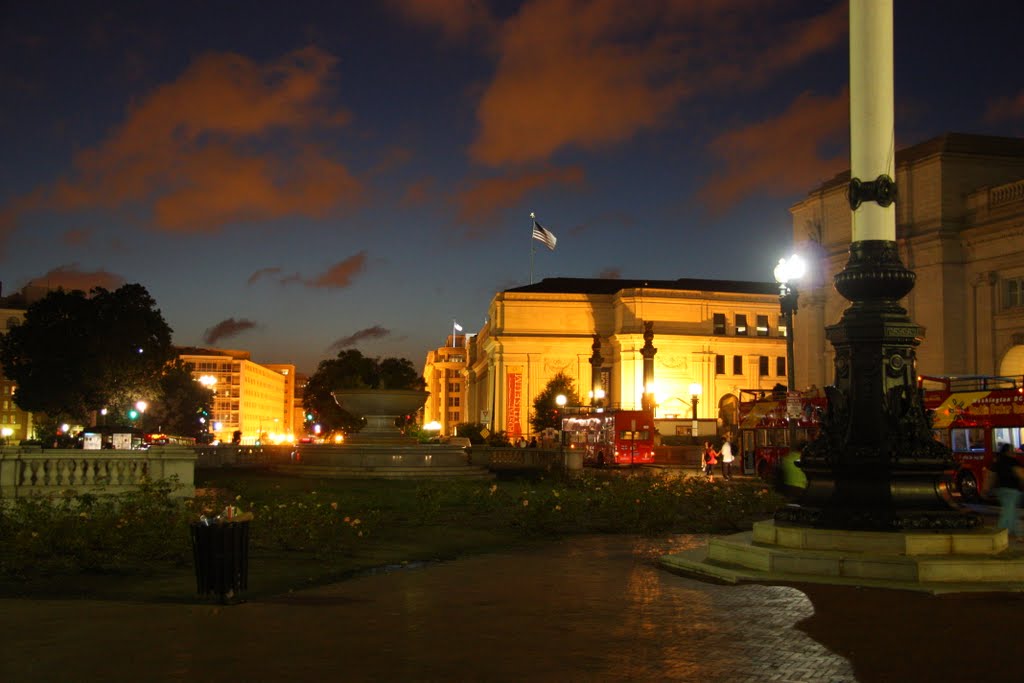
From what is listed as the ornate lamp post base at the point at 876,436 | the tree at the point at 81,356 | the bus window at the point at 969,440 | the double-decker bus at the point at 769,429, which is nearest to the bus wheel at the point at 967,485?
the bus window at the point at 969,440

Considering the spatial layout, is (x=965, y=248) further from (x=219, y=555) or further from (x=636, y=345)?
(x=219, y=555)

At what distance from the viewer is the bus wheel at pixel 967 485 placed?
30.7m

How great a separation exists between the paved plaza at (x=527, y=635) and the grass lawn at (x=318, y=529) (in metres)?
1.42

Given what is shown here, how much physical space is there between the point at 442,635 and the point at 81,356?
6421 cm

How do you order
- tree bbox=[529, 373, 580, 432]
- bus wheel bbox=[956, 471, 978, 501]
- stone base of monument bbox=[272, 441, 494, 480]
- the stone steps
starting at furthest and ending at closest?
tree bbox=[529, 373, 580, 432] → stone base of monument bbox=[272, 441, 494, 480] → the stone steps → bus wheel bbox=[956, 471, 978, 501]

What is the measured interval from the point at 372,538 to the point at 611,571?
5.02 meters

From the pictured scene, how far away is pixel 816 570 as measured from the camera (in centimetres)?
1227

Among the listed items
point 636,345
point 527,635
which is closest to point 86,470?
point 527,635

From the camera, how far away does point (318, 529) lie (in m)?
15.8

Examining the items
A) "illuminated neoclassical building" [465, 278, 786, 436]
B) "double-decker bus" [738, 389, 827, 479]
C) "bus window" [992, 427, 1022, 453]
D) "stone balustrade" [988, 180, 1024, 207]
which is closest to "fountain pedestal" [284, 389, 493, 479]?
"double-decker bus" [738, 389, 827, 479]

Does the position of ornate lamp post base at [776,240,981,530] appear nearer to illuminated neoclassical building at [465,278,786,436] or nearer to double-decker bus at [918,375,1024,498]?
double-decker bus at [918,375,1024,498]

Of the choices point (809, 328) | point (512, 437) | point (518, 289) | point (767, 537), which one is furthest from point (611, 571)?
point (518, 289)

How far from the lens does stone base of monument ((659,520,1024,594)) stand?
11.7 m

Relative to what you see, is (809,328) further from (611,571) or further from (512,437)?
(611,571)
